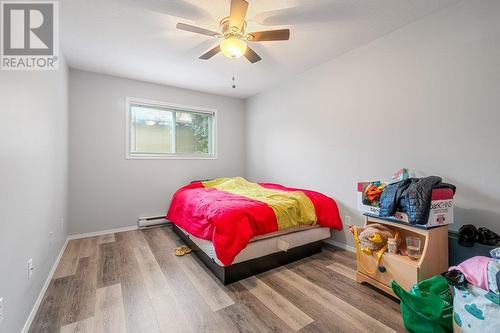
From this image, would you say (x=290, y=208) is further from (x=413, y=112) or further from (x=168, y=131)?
(x=168, y=131)

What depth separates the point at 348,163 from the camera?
2.72 m

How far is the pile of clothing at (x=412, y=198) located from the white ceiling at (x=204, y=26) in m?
1.59

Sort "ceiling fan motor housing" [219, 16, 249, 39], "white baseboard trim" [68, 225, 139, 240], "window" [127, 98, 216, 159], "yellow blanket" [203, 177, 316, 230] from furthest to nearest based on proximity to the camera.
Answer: "window" [127, 98, 216, 159] → "white baseboard trim" [68, 225, 139, 240] → "yellow blanket" [203, 177, 316, 230] → "ceiling fan motor housing" [219, 16, 249, 39]

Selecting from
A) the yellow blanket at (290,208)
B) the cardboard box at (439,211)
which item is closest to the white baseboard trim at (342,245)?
the yellow blanket at (290,208)

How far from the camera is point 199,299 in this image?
5.73ft

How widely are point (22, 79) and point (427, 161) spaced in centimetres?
336

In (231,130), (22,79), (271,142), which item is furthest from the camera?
(231,130)

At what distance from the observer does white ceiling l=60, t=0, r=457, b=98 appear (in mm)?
1905

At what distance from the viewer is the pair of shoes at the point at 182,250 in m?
2.58

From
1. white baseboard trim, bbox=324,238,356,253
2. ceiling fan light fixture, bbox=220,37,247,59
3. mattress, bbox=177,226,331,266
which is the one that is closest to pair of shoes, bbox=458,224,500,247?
→ white baseboard trim, bbox=324,238,356,253

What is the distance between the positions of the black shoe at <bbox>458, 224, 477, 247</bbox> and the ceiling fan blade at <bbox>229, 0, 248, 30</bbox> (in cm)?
242

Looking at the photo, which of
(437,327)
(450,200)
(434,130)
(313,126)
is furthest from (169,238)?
(434,130)

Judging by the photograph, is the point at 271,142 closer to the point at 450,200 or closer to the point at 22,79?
the point at 450,200

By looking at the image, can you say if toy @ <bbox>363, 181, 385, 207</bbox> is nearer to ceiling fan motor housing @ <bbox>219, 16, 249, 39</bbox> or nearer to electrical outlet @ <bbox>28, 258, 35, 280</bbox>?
ceiling fan motor housing @ <bbox>219, 16, 249, 39</bbox>
